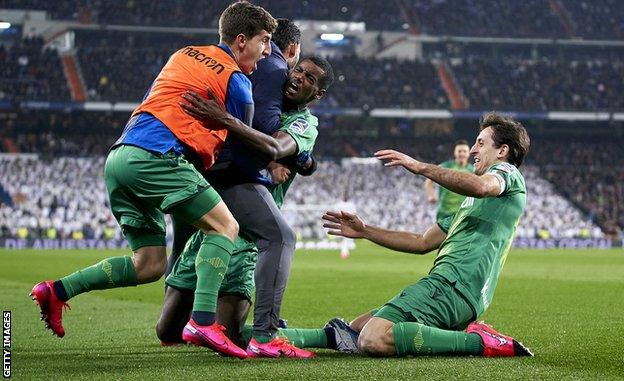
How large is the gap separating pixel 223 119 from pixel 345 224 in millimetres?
1432

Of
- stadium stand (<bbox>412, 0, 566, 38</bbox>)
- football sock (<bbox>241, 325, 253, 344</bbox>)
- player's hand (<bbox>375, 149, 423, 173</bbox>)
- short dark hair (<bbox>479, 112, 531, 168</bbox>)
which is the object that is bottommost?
football sock (<bbox>241, 325, 253, 344</bbox>)

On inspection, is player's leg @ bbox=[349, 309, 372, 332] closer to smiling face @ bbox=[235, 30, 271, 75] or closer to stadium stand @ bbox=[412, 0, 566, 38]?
smiling face @ bbox=[235, 30, 271, 75]

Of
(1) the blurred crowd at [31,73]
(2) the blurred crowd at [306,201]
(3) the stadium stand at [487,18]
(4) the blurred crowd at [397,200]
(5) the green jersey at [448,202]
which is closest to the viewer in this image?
(5) the green jersey at [448,202]

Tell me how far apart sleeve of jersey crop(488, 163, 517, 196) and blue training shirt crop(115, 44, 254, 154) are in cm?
156

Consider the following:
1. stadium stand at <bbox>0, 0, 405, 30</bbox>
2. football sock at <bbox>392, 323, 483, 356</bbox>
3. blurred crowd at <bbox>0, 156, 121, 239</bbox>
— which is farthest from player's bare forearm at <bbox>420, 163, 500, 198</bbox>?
stadium stand at <bbox>0, 0, 405, 30</bbox>

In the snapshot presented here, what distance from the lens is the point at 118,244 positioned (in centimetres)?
3791

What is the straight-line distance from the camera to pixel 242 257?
22.9 ft

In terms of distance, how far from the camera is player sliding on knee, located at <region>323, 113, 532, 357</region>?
6285mm

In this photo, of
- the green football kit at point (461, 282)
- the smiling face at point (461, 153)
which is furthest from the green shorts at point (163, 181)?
the smiling face at point (461, 153)

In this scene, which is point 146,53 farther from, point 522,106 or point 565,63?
point 565,63

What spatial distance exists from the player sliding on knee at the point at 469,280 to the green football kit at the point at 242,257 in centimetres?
90

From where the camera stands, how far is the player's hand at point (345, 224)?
6922 mm

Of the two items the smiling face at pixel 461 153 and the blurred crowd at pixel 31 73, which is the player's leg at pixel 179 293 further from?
the blurred crowd at pixel 31 73

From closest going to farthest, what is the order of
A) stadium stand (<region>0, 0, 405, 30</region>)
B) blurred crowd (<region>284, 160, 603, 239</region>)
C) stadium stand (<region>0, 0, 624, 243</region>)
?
1. blurred crowd (<region>284, 160, 603, 239</region>)
2. stadium stand (<region>0, 0, 624, 243</region>)
3. stadium stand (<region>0, 0, 405, 30</region>)
